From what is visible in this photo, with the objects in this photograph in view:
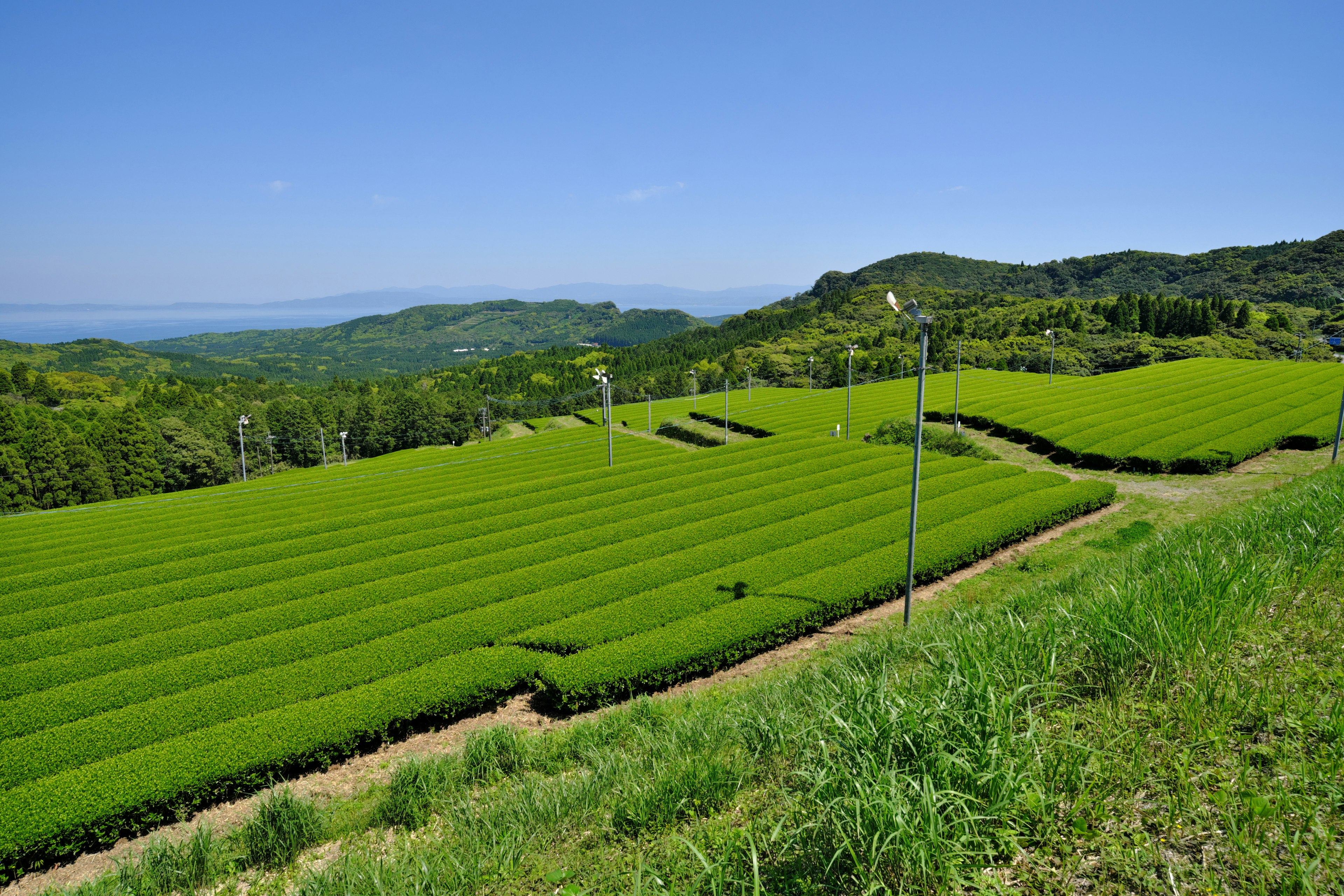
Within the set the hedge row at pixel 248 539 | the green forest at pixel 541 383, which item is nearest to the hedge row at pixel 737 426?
the green forest at pixel 541 383

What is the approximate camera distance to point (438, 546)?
2091 centimetres

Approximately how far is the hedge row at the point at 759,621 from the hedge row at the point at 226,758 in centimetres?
135

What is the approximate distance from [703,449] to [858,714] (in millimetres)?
32055

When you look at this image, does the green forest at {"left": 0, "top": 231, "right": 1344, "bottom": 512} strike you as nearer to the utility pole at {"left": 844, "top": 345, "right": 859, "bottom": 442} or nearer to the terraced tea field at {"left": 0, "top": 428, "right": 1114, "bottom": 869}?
the utility pole at {"left": 844, "top": 345, "right": 859, "bottom": 442}

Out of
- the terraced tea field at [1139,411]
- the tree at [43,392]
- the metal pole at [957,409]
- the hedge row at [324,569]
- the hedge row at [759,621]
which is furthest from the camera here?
the tree at [43,392]

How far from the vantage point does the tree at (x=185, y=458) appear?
63969 mm

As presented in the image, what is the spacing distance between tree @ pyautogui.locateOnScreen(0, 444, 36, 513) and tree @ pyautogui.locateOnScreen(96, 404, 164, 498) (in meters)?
5.79

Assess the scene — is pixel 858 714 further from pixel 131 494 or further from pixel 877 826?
pixel 131 494

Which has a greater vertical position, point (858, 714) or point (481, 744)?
point (858, 714)

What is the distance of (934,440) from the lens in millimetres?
34438

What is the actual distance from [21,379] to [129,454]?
60.9m

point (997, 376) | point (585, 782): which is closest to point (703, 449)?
point (585, 782)

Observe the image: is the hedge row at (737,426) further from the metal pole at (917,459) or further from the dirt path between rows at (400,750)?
the metal pole at (917,459)

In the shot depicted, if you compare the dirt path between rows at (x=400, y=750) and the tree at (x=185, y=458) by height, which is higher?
the dirt path between rows at (x=400, y=750)
